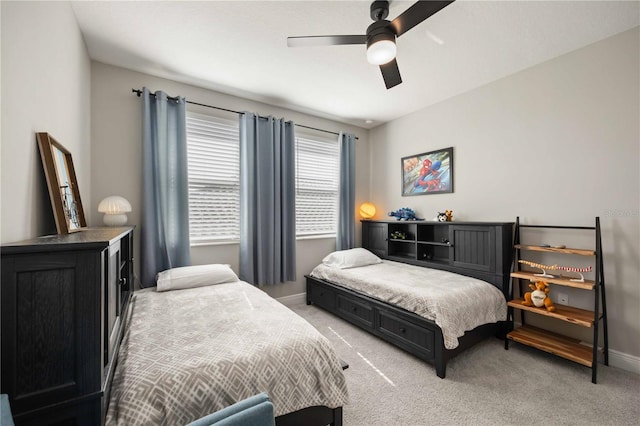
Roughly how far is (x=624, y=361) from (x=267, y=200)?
3700mm

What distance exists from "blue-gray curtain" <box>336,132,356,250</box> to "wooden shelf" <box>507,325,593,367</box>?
7.60 ft

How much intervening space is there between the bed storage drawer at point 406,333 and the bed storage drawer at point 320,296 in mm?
803

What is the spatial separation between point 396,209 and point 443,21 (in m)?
2.58

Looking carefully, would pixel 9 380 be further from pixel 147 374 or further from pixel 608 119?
pixel 608 119

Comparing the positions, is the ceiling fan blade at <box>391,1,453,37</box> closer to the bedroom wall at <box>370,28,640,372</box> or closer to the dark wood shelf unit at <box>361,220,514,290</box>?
the bedroom wall at <box>370,28,640,372</box>

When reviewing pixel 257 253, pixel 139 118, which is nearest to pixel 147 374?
pixel 257 253

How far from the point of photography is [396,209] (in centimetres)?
421

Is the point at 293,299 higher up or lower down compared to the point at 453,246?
lower down

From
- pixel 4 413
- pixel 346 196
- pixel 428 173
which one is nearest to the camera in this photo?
pixel 4 413

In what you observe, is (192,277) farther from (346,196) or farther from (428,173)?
(428,173)

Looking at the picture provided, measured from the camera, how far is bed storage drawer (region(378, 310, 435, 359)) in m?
2.23

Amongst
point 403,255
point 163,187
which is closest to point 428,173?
point 403,255

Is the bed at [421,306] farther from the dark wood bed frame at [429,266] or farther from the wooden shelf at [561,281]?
the wooden shelf at [561,281]

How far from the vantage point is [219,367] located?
49.3 inches
